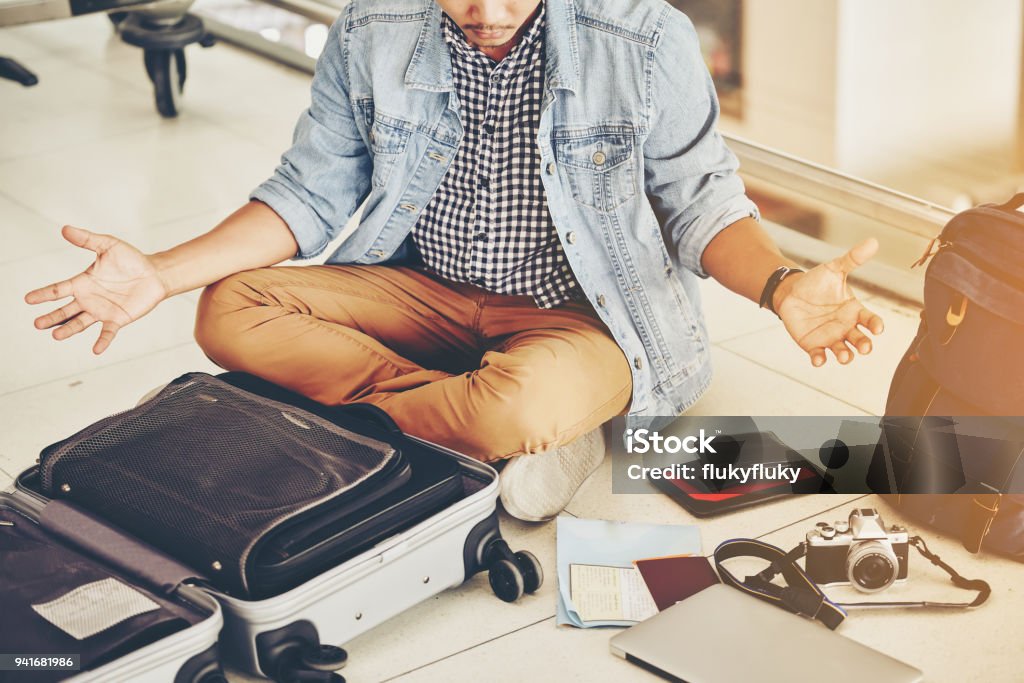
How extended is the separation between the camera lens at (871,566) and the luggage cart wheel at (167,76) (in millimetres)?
2721

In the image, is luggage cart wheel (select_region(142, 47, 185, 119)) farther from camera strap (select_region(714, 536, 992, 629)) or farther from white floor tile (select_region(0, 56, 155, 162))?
camera strap (select_region(714, 536, 992, 629))

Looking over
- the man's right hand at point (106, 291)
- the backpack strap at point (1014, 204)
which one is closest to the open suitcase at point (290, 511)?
the man's right hand at point (106, 291)

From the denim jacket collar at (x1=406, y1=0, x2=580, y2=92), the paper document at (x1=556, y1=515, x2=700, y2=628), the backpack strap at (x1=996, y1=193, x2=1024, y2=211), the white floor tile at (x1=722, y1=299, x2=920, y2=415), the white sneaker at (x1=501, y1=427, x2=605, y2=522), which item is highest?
the denim jacket collar at (x1=406, y1=0, x2=580, y2=92)

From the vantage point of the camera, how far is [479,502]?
1603 millimetres

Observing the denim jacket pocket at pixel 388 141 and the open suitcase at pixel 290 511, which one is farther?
the denim jacket pocket at pixel 388 141

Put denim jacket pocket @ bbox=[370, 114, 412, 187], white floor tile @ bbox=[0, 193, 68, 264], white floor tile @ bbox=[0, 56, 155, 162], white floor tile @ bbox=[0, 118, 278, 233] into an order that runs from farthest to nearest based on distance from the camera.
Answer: white floor tile @ bbox=[0, 56, 155, 162]
white floor tile @ bbox=[0, 118, 278, 233]
white floor tile @ bbox=[0, 193, 68, 264]
denim jacket pocket @ bbox=[370, 114, 412, 187]

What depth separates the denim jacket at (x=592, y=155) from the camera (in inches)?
70.4

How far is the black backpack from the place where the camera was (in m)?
1.61

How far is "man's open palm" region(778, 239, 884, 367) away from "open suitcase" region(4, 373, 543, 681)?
45 centimetres

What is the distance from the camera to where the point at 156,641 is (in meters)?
1.33

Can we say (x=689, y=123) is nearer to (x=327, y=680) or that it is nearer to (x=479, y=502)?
(x=479, y=502)

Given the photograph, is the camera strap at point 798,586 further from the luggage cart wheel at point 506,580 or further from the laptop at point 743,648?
the luggage cart wheel at point 506,580

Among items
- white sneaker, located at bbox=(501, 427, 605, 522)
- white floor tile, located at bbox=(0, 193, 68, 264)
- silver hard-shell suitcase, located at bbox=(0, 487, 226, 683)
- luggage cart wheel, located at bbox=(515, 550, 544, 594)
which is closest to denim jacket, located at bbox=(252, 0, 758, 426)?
white sneaker, located at bbox=(501, 427, 605, 522)

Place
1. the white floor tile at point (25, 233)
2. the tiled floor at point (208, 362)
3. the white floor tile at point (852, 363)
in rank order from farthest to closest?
the white floor tile at point (25, 233), the white floor tile at point (852, 363), the tiled floor at point (208, 362)
